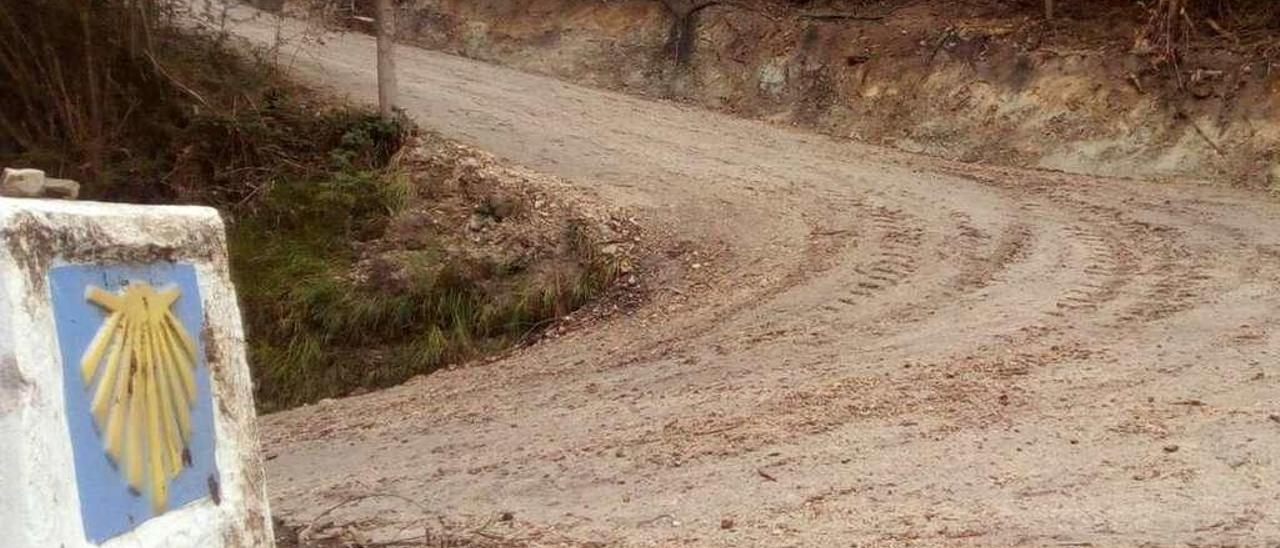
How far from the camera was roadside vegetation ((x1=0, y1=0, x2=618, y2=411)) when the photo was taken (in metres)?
11.7

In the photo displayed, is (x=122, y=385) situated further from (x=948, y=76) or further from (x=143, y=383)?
(x=948, y=76)

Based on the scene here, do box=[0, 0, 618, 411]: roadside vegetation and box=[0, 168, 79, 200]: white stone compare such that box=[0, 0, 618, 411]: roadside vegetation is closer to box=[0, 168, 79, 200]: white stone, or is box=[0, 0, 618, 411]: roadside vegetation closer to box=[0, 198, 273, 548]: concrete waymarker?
box=[0, 198, 273, 548]: concrete waymarker

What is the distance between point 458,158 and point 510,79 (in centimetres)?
665

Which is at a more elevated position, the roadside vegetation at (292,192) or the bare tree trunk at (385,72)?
the bare tree trunk at (385,72)

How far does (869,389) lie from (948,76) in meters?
10.0

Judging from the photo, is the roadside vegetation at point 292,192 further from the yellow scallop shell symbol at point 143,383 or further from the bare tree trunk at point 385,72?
the yellow scallop shell symbol at point 143,383

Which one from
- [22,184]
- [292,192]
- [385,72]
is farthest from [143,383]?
[385,72]

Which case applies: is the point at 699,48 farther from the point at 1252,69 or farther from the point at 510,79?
the point at 1252,69

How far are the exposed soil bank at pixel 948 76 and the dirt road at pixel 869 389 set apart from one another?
91 cm

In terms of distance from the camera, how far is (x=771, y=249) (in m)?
11.9

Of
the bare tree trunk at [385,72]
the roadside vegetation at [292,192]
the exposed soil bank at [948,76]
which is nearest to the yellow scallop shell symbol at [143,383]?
the roadside vegetation at [292,192]

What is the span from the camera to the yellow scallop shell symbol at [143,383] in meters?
3.42

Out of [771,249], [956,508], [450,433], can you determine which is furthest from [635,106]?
[956,508]

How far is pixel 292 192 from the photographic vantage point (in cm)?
1423
